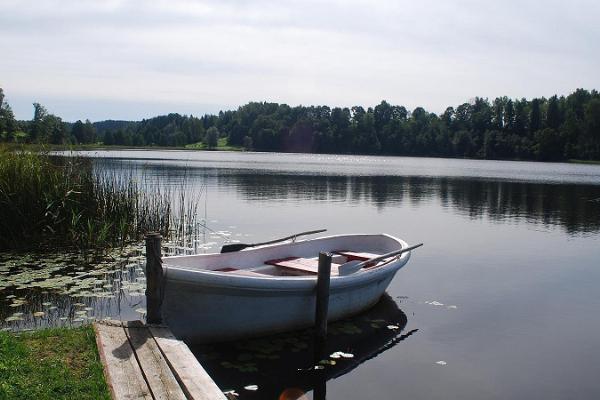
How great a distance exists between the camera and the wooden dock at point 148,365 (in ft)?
17.9

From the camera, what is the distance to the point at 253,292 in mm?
8477

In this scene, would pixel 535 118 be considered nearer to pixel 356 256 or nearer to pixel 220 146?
pixel 220 146

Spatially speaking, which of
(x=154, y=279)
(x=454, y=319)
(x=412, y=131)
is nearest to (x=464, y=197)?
(x=454, y=319)

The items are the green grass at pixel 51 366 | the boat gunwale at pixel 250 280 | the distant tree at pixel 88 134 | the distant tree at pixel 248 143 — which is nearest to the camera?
the green grass at pixel 51 366

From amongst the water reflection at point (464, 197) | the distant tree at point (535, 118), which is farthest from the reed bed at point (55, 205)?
the distant tree at point (535, 118)

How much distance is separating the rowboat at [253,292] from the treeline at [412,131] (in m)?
102

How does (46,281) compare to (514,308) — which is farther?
(514,308)

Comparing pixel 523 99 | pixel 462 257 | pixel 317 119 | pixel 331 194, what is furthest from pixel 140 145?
pixel 462 257

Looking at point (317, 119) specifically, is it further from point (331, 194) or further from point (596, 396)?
point (596, 396)

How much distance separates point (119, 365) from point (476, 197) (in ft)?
112

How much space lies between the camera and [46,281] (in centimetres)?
1108

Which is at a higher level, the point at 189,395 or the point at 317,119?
the point at 317,119

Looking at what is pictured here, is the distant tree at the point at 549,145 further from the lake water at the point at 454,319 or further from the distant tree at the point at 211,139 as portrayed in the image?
the lake water at the point at 454,319

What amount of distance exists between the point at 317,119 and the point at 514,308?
140 meters
